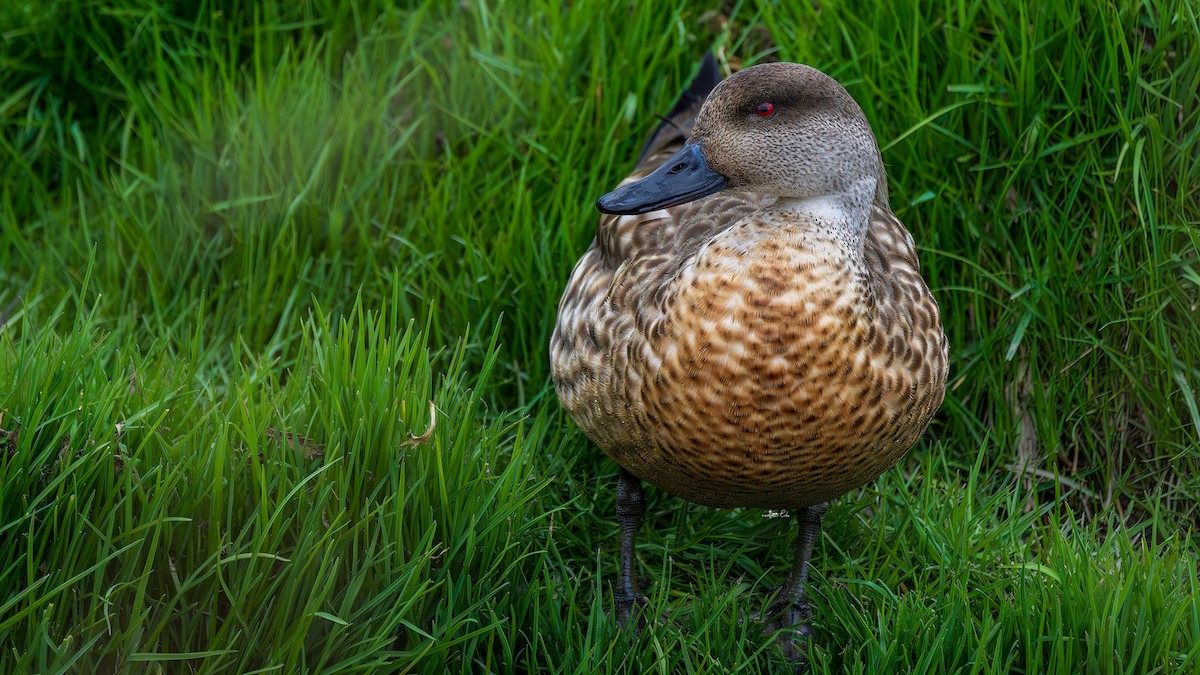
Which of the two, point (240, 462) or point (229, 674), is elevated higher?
point (240, 462)

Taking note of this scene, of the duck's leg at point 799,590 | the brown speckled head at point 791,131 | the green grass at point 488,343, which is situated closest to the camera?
the green grass at point 488,343

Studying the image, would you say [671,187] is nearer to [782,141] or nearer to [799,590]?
[782,141]

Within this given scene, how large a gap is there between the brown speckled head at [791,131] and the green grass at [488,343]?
77 cm

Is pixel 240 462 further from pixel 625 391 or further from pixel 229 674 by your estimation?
pixel 625 391

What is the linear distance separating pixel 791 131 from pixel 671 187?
286mm

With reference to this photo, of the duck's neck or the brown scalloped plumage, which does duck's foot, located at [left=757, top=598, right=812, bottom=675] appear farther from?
the duck's neck

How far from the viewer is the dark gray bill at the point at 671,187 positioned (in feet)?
8.87

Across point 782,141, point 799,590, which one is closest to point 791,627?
point 799,590

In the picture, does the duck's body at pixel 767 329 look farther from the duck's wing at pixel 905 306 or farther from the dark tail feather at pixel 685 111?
the dark tail feather at pixel 685 111

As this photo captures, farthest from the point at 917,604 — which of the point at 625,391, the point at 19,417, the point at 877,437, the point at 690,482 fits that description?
the point at 19,417

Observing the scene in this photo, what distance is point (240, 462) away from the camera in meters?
2.51

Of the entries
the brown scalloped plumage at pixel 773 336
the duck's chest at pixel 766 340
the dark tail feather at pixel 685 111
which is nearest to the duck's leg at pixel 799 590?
the brown scalloped plumage at pixel 773 336

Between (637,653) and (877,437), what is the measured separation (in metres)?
0.68

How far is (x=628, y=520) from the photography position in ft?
10.1
